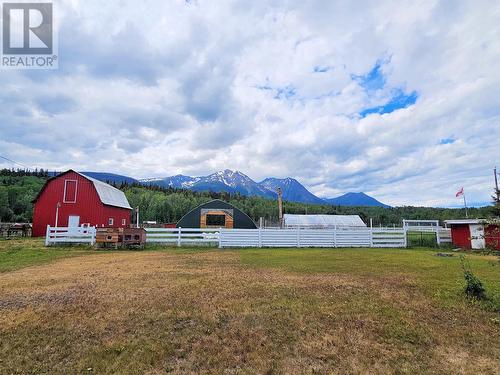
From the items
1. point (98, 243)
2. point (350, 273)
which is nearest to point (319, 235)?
point (350, 273)

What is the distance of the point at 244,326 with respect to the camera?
16.0 feet

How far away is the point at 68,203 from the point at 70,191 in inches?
42.6

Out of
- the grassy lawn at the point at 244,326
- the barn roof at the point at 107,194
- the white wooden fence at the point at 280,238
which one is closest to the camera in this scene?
the grassy lawn at the point at 244,326

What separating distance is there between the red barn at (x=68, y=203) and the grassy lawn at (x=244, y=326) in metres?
20.9

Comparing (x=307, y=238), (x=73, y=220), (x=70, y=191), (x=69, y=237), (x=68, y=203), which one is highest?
(x=70, y=191)

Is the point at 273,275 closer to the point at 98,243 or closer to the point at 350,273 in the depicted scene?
the point at 350,273

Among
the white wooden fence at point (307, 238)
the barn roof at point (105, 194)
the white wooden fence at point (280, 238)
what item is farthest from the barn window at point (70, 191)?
the white wooden fence at point (307, 238)

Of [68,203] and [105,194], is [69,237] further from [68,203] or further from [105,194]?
[105,194]

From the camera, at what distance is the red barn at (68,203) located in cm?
2761

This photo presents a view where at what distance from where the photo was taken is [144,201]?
261 feet

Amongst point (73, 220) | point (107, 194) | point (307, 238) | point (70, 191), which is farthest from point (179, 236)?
point (107, 194)

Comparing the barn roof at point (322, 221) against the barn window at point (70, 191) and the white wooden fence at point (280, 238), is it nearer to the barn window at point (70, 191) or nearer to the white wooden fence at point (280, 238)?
the white wooden fence at point (280, 238)

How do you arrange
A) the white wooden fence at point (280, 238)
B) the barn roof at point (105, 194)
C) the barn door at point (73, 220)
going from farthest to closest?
the barn roof at point (105, 194) < the barn door at point (73, 220) < the white wooden fence at point (280, 238)

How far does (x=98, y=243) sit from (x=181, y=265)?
10.2m
